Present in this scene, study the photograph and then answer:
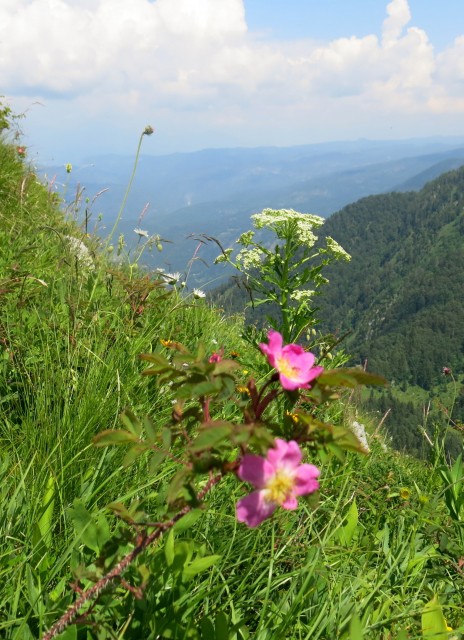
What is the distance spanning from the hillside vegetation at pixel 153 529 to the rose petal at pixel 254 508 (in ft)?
0.42

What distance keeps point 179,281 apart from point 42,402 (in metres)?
2.37

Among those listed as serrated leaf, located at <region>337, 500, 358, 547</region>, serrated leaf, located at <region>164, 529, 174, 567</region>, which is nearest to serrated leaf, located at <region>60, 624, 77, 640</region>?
serrated leaf, located at <region>164, 529, 174, 567</region>

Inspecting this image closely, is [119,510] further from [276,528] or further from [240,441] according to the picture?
[276,528]

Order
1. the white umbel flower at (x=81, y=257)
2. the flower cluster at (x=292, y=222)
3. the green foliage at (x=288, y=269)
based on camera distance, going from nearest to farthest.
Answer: the white umbel flower at (x=81, y=257)
the green foliage at (x=288, y=269)
the flower cluster at (x=292, y=222)

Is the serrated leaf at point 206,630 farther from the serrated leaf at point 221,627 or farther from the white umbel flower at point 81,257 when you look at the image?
the white umbel flower at point 81,257

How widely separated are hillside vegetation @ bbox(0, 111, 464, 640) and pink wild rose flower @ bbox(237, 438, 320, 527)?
0.33 feet

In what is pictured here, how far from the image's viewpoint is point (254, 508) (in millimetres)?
1044

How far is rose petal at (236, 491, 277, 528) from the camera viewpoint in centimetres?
103

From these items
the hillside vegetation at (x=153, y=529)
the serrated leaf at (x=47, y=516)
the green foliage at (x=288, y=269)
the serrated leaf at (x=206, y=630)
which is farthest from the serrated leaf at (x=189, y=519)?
the green foliage at (x=288, y=269)

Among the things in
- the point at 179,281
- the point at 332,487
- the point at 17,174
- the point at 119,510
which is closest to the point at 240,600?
the point at 119,510

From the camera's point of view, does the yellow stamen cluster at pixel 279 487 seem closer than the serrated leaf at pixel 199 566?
Yes

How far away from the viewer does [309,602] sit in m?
1.96

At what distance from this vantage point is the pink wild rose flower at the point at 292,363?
3.78ft

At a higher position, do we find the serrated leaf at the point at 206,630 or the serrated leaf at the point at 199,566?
the serrated leaf at the point at 199,566
